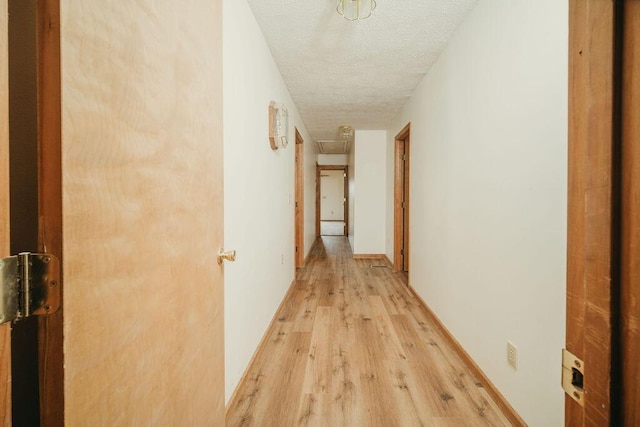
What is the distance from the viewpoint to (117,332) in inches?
22.3

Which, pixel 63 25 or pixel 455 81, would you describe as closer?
pixel 63 25

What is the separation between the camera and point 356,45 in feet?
7.59

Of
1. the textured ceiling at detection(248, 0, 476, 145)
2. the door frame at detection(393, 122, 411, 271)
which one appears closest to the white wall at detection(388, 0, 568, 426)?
the textured ceiling at detection(248, 0, 476, 145)

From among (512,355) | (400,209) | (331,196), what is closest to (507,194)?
(512,355)

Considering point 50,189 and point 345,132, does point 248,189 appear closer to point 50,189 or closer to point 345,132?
point 50,189

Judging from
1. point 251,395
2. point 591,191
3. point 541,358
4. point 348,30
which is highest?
point 348,30

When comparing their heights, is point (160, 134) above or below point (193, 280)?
above

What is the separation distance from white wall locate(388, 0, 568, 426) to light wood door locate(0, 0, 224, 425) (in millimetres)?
1367

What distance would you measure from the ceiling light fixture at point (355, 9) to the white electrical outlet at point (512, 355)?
2083 millimetres

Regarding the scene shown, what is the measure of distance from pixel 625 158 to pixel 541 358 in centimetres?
124

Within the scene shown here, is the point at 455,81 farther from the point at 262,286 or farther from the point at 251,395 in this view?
the point at 251,395

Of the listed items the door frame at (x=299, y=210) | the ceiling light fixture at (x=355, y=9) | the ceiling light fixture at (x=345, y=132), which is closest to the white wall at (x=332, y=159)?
the ceiling light fixture at (x=345, y=132)

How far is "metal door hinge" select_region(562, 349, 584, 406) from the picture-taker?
0.47 metres

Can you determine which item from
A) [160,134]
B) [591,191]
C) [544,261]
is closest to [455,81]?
[544,261]
